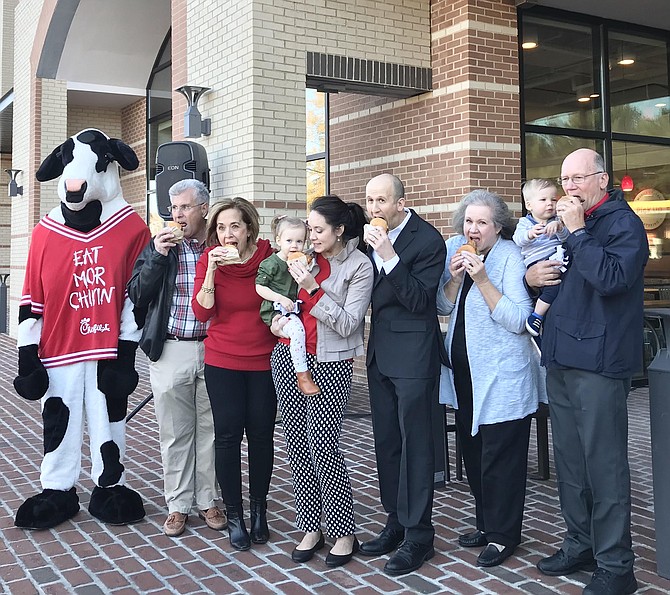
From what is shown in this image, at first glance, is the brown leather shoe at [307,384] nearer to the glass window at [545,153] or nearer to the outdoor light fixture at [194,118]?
the outdoor light fixture at [194,118]

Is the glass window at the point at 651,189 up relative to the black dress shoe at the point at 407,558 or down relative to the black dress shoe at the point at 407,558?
up

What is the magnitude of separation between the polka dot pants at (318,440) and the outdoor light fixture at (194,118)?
4.70m

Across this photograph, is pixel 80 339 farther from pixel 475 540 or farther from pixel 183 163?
pixel 183 163

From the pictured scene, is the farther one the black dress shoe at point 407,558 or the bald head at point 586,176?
the black dress shoe at point 407,558

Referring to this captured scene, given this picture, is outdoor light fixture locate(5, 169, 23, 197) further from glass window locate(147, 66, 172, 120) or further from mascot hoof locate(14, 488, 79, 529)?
mascot hoof locate(14, 488, 79, 529)

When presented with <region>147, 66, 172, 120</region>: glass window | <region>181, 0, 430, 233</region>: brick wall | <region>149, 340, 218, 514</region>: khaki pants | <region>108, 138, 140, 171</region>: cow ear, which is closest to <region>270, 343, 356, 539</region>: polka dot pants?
<region>149, 340, 218, 514</region>: khaki pants

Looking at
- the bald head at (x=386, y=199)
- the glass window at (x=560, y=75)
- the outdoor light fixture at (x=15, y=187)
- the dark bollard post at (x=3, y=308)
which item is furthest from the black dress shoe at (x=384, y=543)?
the dark bollard post at (x=3, y=308)

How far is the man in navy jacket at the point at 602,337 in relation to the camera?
351 cm

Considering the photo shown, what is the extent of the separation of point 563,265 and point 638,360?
567mm

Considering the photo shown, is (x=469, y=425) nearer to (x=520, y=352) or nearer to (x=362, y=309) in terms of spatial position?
(x=520, y=352)

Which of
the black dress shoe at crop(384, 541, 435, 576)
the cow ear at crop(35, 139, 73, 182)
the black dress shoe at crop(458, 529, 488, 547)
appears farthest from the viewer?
the cow ear at crop(35, 139, 73, 182)

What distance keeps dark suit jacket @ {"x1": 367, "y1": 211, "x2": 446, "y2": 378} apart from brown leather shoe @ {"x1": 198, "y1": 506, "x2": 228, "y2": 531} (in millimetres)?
1472

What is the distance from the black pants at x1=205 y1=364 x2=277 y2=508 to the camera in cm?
423

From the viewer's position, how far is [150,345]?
14.7 ft
